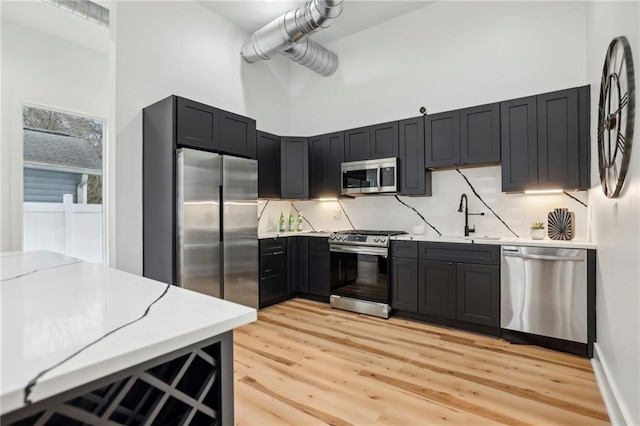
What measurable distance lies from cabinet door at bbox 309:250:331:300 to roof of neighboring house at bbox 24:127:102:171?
3.18 meters

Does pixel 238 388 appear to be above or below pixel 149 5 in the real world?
below

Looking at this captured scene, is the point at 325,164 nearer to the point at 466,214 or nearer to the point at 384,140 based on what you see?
the point at 384,140

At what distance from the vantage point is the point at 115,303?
1.01m

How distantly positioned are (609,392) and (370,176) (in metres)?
2.85

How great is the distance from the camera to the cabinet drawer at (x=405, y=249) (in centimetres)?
359

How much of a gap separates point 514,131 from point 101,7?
14.6ft

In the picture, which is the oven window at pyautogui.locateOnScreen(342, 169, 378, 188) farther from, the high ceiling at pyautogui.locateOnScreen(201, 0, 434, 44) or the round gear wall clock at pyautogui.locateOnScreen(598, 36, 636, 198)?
the round gear wall clock at pyautogui.locateOnScreen(598, 36, 636, 198)

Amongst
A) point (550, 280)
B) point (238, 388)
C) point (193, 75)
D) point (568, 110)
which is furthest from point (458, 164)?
point (193, 75)

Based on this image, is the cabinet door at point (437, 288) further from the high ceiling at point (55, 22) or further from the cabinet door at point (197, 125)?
the high ceiling at point (55, 22)

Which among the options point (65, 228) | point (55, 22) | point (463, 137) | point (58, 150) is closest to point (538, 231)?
point (463, 137)

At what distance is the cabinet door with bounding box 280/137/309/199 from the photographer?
468 cm

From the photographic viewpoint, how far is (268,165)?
4.50 m

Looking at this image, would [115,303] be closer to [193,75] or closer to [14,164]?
[193,75]

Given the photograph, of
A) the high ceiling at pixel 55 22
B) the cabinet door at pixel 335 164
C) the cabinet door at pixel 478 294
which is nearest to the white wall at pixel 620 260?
the cabinet door at pixel 478 294
